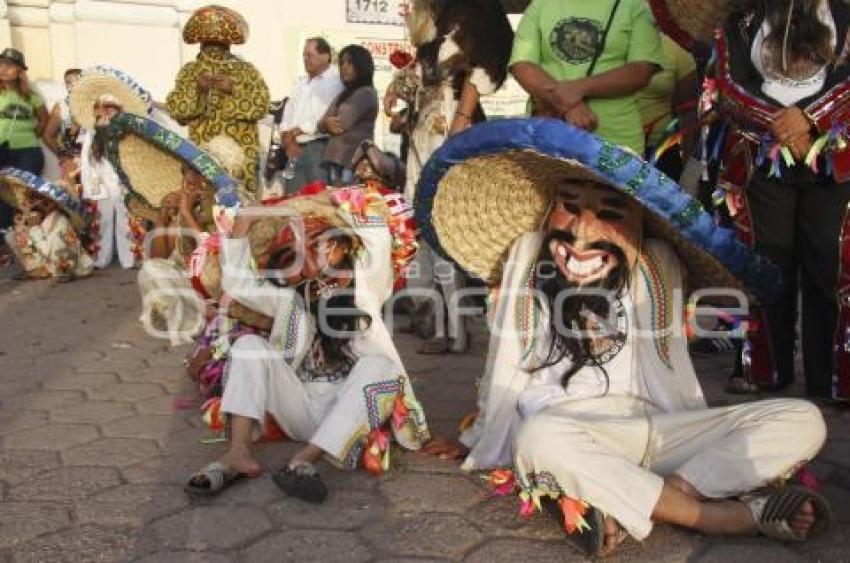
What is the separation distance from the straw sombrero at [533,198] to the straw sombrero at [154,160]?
1470 mm

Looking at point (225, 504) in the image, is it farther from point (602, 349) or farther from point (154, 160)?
point (154, 160)

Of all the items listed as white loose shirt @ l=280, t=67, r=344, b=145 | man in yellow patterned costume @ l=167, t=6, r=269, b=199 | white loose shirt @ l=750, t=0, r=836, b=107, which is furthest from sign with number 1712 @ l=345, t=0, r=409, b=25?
white loose shirt @ l=750, t=0, r=836, b=107

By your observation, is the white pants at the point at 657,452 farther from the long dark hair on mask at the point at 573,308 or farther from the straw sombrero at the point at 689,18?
the straw sombrero at the point at 689,18

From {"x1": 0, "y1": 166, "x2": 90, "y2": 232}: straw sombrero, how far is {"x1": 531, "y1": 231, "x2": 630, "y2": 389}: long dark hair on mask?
18.6ft

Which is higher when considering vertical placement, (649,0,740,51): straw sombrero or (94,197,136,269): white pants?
(649,0,740,51): straw sombrero

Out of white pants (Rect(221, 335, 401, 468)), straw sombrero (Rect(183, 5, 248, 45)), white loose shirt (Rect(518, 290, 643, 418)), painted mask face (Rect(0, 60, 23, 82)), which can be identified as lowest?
white pants (Rect(221, 335, 401, 468))

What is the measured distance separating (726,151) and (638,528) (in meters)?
2.05

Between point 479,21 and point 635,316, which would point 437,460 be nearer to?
point 635,316

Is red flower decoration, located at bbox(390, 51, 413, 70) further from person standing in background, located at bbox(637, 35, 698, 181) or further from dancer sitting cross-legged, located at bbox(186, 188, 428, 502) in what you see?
dancer sitting cross-legged, located at bbox(186, 188, 428, 502)

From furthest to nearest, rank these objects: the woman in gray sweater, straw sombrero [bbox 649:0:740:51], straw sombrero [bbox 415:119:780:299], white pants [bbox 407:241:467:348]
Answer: the woman in gray sweater → white pants [bbox 407:241:467:348] → straw sombrero [bbox 649:0:740:51] → straw sombrero [bbox 415:119:780:299]

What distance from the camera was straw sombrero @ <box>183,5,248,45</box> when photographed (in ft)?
18.7

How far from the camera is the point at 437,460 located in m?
3.33

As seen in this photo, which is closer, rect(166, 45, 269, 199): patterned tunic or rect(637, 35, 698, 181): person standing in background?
rect(637, 35, 698, 181): person standing in background

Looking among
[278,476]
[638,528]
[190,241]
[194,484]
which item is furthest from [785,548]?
[190,241]
